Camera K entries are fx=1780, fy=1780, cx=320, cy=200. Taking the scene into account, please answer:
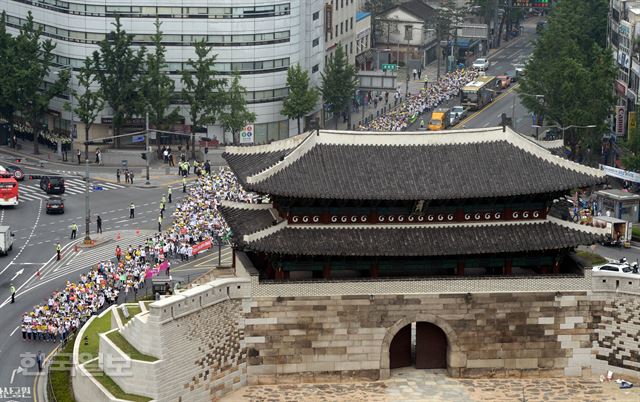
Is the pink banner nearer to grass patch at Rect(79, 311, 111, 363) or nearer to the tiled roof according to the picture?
grass patch at Rect(79, 311, 111, 363)

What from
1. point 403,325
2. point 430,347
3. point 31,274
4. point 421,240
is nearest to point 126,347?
point 403,325

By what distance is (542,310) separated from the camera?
148 metres

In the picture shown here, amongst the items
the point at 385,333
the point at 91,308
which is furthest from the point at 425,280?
the point at 91,308

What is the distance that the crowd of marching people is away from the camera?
16550cm

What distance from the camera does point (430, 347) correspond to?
14975 cm

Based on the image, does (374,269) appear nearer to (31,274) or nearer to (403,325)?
(403,325)

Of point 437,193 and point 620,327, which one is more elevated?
point 437,193

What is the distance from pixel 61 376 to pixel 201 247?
130 feet

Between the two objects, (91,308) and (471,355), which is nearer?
(471,355)

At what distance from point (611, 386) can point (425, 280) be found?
58.8 feet

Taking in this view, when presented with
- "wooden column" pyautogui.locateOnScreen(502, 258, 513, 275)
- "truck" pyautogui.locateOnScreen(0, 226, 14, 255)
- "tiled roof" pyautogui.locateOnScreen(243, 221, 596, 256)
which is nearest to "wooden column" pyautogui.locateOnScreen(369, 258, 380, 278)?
"tiled roof" pyautogui.locateOnScreen(243, 221, 596, 256)

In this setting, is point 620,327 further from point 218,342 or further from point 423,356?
point 218,342

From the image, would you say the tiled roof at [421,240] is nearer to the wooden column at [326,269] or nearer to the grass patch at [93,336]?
the wooden column at [326,269]

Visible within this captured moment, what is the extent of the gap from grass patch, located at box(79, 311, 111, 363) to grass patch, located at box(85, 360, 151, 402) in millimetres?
2620
